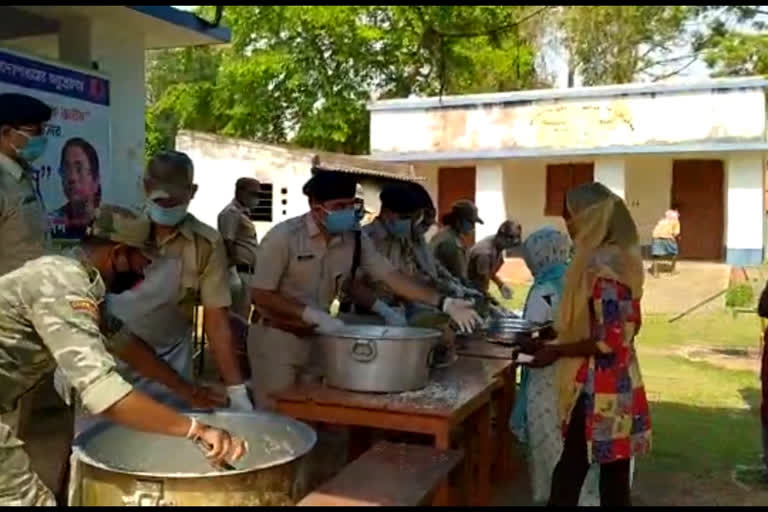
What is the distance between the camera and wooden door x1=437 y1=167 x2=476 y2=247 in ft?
64.2

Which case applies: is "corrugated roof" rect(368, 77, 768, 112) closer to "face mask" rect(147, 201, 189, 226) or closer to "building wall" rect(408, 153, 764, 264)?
"building wall" rect(408, 153, 764, 264)

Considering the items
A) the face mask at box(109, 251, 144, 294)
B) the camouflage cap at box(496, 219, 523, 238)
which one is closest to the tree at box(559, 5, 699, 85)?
the camouflage cap at box(496, 219, 523, 238)

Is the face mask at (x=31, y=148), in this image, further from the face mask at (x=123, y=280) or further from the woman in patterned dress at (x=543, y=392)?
the woman in patterned dress at (x=543, y=392)

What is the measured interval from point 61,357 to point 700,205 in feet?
58.2

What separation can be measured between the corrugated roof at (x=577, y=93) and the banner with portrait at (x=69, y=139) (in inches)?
430

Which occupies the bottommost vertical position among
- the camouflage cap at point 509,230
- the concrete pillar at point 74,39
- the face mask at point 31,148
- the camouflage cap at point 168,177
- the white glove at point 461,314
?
the white glove at point 461,314

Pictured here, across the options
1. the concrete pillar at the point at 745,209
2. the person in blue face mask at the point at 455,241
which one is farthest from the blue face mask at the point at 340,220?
the concrete pillar at the point at 745,209

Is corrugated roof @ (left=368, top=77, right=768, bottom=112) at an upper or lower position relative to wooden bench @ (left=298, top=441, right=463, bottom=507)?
upper

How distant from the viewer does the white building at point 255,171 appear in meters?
19.6

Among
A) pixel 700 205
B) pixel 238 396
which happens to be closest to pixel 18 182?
pixel 238 396

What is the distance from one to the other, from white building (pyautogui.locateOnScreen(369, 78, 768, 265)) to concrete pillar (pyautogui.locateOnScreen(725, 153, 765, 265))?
0.06ft

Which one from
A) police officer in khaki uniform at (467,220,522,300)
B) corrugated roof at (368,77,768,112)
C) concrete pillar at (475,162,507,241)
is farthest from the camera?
concrete pillar at (475,162,507,241)

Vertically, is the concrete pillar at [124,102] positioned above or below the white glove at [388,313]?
above

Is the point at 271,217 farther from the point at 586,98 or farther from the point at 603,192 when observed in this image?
the point at 603,192
